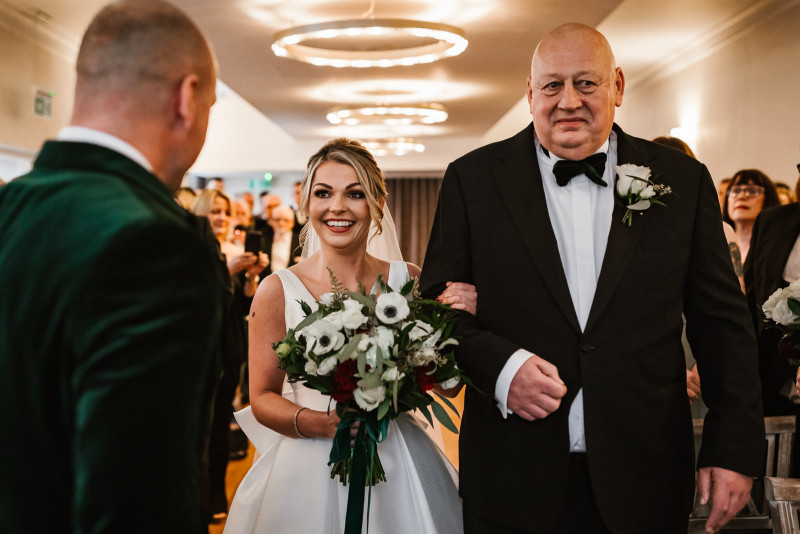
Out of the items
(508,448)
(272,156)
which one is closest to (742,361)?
(508,448)

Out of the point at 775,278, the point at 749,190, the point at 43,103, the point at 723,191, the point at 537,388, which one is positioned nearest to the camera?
the point at 537,388

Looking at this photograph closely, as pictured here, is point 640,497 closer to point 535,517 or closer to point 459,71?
point 535,517

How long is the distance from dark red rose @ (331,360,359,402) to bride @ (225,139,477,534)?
0.32 m

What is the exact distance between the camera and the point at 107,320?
1.01m

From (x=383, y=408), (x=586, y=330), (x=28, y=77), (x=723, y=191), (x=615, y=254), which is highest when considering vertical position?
(x=28, y=77)

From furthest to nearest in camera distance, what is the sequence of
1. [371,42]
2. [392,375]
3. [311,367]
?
[371,42], [311,367], [392,375]

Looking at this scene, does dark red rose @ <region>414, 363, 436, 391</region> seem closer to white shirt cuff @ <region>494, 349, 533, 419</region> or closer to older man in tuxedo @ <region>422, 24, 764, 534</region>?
older man in tuxedo @ <region>422, 24, 764, 534</region>

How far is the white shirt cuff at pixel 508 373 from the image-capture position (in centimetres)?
192

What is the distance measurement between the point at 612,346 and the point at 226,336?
350cm

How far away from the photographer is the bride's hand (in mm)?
2084

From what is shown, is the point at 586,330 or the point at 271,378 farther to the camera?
the point at 271,378

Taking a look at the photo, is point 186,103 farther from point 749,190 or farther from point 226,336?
point 749,190

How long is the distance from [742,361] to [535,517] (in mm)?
671

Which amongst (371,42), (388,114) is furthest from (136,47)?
(388,114)
